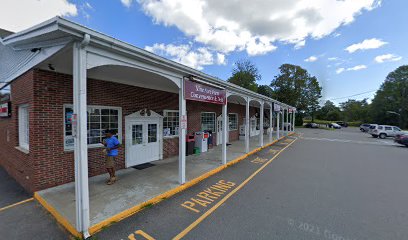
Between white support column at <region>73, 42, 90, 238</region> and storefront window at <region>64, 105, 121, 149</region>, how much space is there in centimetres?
298

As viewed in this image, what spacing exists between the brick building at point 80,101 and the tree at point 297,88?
42.3 meters

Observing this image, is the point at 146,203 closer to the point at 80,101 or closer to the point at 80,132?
the point at 80,132

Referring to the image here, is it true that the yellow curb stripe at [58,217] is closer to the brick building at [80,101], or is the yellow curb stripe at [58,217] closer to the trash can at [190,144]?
the brick building at [80,101]

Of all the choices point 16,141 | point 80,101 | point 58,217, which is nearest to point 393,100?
point 80,101

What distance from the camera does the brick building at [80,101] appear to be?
3.29 m

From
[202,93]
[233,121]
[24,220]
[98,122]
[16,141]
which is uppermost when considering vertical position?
[202,93]

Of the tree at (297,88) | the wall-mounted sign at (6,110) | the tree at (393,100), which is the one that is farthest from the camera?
the tree at (297,88)

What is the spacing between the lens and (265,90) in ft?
157

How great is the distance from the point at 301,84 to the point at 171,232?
168 feet

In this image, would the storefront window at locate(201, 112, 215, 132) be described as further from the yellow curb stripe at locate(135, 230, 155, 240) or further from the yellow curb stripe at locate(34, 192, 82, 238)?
the yellow curb stripe at locate(135, 230, 155, 240)

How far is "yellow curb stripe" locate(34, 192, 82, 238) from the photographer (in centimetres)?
335

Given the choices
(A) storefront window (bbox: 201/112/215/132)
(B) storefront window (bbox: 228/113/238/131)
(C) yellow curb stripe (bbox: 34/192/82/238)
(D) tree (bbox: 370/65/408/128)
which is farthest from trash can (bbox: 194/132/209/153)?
(D) tree (bbox: 370/65/408/128)

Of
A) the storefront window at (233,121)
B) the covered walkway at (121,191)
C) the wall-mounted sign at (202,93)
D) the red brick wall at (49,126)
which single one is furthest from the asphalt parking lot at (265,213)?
the storefront window at (233,121)

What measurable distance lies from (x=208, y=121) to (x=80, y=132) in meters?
9.73
